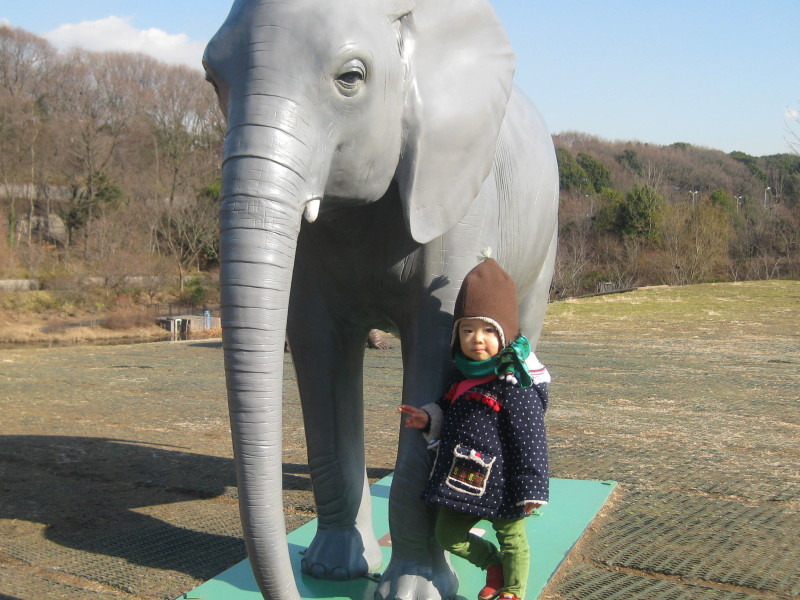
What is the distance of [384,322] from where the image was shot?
9.52ft

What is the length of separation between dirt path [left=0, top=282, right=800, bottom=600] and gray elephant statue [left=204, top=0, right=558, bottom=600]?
2.04ft

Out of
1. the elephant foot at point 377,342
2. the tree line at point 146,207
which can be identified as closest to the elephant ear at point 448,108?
the elephant foot at point 377,342

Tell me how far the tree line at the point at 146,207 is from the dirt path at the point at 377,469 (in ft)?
61.4

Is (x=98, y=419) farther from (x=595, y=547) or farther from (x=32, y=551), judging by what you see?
(x=595, y=547)

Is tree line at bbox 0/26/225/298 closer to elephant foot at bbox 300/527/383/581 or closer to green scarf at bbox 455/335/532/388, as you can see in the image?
elephant foot at bbox 300/527/383/581

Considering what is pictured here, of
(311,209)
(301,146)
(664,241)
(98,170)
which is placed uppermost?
(98,170)

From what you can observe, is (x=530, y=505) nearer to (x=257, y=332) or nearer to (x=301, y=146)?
(x=257, y=332)

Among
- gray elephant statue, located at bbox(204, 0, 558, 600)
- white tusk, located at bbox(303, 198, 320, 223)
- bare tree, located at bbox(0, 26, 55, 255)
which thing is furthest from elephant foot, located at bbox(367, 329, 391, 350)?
bare tree, located at bbox(0, 26, 55, 255)

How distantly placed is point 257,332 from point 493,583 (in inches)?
47.7

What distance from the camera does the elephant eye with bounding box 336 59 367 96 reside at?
214cm

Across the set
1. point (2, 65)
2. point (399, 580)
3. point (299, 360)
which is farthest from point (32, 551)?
point (2, 65)

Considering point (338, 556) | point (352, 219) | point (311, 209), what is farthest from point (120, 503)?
point (311, 209)

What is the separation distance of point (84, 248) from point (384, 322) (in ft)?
90.1

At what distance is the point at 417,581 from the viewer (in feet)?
8.63
